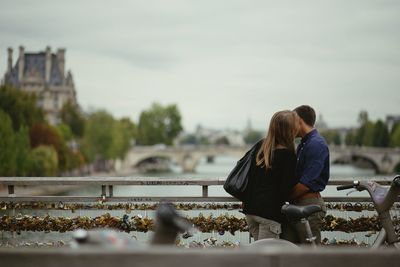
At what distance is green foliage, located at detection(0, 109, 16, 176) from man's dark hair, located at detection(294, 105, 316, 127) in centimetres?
3724

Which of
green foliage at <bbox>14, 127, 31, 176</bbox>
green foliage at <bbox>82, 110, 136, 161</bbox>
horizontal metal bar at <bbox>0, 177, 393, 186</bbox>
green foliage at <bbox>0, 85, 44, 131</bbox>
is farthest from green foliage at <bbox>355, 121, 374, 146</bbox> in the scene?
horizontal metal bar at <bbox>0, 177, 393, 186</bbox>

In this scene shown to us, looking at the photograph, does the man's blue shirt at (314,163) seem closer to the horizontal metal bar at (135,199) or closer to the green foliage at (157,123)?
the horizontal metal bar at (135,199)

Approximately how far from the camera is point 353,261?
128 inches

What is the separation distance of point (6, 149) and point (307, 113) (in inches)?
1495

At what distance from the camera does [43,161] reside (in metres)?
47.9

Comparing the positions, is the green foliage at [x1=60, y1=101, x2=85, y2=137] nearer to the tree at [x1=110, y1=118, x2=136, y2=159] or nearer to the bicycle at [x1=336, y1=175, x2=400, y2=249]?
the tree at [x1=110, y1=118, x2=136, y2=159]

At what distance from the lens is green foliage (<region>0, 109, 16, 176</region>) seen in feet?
135

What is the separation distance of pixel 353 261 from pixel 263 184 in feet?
7.64

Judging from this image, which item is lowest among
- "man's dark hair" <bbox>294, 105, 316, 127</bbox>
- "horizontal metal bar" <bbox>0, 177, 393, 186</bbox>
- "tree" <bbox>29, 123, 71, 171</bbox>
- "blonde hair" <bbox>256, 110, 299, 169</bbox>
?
"horizontal metal bar" <bbox>0, 177, 393, 186</bbox>

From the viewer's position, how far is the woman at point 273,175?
18.0ft

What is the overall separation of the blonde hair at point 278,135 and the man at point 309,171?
365 mm

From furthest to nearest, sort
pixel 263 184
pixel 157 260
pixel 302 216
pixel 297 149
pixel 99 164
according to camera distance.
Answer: pixel 99 164
pixel 297 149
pixel 263 184
pixel 302 216
pixel 157 260

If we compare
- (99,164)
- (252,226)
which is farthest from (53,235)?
(99,164)

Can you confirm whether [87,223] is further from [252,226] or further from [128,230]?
[252,226]
